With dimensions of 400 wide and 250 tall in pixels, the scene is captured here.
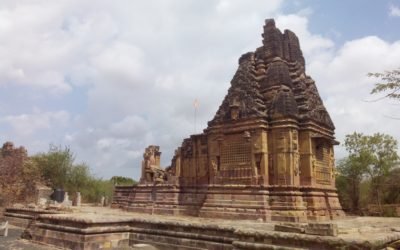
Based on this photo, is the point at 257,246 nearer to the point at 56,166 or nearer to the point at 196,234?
Answer: the point at 196,234

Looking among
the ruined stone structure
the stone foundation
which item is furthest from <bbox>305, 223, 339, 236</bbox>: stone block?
the ruined stone structure

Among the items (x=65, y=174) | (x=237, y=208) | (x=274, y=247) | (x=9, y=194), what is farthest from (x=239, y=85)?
(x=65, y=174)

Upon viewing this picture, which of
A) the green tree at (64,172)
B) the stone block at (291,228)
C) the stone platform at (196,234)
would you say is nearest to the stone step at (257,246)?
the stone platform at (196,234)

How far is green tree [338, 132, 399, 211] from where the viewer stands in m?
26.5

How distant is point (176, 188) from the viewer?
20.4 metres

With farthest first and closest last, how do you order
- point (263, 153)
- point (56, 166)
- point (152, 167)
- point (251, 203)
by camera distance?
point (56, 166) < point (152, 167) < point (263, 153) < point (251, 203)

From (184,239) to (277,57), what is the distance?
37.8 feet

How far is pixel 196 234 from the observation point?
10.5m

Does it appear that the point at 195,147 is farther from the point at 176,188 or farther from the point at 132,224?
the point at 132,224

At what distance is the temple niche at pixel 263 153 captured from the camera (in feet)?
53.5

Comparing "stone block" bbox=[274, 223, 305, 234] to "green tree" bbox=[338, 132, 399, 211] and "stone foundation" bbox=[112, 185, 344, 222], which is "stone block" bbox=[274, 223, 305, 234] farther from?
"green tree" bbox=[338, 132, 399, 211]

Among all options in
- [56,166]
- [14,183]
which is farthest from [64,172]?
[14,183]

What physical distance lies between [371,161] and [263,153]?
13.8m

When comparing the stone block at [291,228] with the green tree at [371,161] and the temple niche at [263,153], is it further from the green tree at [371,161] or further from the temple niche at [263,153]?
the green tree at [371,161]
